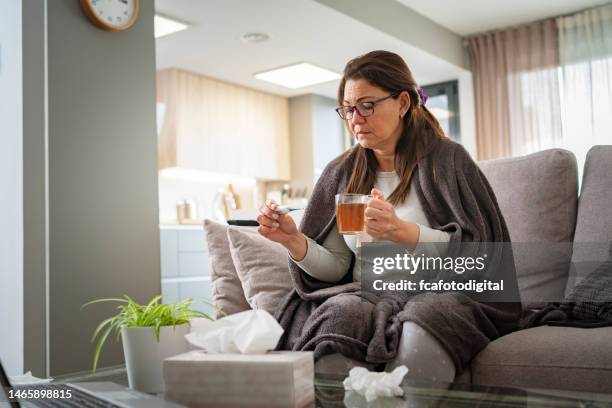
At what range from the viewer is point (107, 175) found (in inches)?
125

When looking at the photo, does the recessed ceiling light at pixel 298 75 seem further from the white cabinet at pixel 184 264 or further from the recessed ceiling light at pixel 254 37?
the white cabinet at pixel 184 264

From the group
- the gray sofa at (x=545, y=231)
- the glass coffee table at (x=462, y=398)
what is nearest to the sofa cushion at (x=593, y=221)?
the gray sofa at (x=545, y=231)

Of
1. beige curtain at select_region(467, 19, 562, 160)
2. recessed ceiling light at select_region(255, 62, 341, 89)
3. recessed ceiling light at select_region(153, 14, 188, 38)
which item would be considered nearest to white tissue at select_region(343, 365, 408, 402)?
recessed ceiling light at select_region(153, 14, 188, 38)

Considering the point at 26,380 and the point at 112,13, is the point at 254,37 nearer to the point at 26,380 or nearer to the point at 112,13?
the point at 112,13

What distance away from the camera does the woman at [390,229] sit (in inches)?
57.9

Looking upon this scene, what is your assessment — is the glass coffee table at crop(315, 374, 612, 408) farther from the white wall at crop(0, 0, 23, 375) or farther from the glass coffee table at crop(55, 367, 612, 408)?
the white wall at crop(0, 0, 23, 375)

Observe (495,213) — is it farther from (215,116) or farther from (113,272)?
(215,116)

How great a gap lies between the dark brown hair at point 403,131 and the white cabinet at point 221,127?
3.66 metres

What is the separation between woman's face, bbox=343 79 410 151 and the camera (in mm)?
1876

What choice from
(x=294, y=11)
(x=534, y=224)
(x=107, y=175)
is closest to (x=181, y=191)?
(x=294, y=11)

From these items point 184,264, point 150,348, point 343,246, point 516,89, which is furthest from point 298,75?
point 150,348

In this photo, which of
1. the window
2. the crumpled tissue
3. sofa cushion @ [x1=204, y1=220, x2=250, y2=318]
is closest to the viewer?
the crumpled tissue

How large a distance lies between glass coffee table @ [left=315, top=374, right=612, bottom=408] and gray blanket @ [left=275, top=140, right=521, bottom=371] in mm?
394

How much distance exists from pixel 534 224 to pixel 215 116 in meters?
4.14
